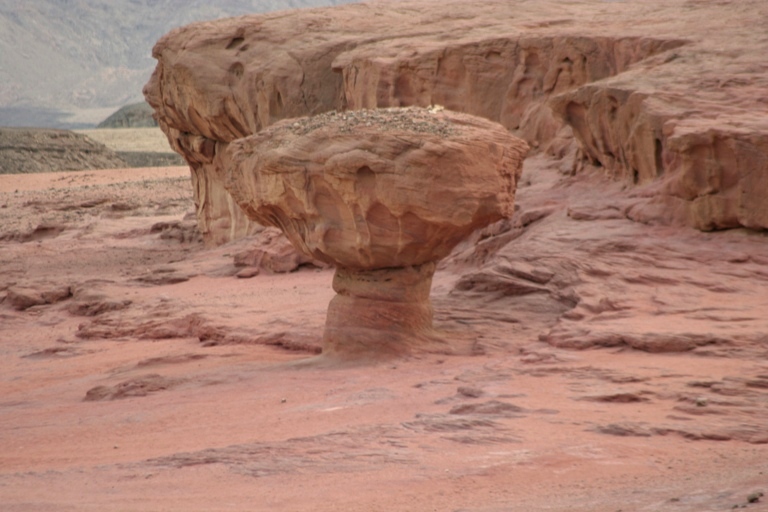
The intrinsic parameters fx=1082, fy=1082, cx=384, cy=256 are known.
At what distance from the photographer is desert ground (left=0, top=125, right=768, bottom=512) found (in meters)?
5.10

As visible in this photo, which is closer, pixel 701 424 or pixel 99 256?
pixel 701 424

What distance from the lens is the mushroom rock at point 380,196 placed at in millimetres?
8141

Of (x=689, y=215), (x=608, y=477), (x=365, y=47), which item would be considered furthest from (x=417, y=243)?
(x=365, y=47)

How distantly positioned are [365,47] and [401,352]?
8.45 m

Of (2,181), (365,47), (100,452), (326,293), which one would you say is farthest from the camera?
(2,181)

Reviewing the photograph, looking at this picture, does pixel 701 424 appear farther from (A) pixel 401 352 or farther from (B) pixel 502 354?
(A) pixel 401 352

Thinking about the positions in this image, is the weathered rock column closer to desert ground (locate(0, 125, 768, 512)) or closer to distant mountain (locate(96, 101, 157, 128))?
desert ground (locate(0, 125, 768, 512))

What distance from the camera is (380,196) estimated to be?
8172 millimetres

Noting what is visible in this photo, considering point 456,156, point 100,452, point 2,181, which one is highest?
point 456,156

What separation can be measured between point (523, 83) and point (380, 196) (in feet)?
22.1

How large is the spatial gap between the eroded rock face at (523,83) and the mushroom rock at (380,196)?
2.15 meters

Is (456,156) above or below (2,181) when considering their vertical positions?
above

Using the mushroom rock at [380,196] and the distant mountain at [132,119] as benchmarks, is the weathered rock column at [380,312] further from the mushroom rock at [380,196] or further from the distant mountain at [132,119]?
the distant mountain at [132,119]

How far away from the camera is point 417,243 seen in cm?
848
